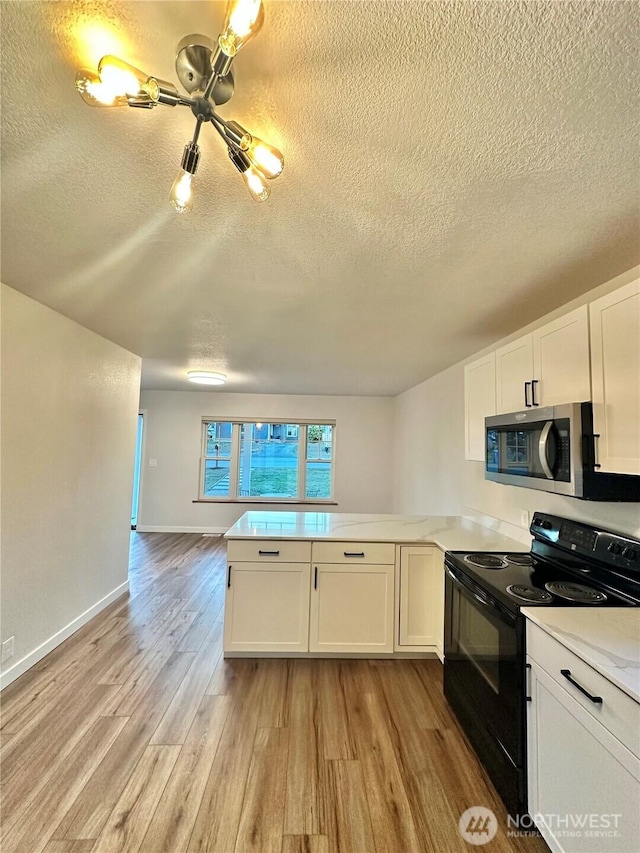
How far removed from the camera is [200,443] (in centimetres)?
631

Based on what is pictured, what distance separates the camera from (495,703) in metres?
1.64

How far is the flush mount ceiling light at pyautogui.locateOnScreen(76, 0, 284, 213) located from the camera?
0.70 m

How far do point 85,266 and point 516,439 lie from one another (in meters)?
2.43

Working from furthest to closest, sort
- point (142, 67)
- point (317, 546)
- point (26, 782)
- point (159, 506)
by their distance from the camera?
1. point (159, 506)
2. point (317, 546)
3. point (26, 782)
4. point (142, 67)

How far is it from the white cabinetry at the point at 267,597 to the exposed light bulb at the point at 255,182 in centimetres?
210

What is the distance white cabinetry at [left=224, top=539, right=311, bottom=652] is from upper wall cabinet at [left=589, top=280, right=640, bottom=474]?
1806 mm

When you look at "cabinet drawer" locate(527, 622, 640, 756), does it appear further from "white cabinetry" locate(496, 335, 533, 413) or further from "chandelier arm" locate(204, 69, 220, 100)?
"chandelier arm" locate(204, 69, 220, 100)

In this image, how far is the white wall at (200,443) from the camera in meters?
6.23

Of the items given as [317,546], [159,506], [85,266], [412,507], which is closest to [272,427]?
[159,506]

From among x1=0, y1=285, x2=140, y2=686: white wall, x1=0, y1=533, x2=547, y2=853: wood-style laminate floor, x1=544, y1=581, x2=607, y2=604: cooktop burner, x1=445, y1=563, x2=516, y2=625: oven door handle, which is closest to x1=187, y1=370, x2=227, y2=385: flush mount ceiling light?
x1=0, y1=285, x2=140, y2=686: white wall

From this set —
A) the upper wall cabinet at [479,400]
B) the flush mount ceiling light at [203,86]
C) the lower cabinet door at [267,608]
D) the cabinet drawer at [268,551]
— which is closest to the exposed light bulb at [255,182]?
the flush mount ceiling light at [203,86]

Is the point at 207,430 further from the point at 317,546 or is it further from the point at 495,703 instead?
the point at 495,703

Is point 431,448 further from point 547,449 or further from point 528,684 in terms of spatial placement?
point 528,684

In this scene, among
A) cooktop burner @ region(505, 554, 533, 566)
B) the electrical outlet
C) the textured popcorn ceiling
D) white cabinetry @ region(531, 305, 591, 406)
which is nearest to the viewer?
the textured popcorn ceiling
